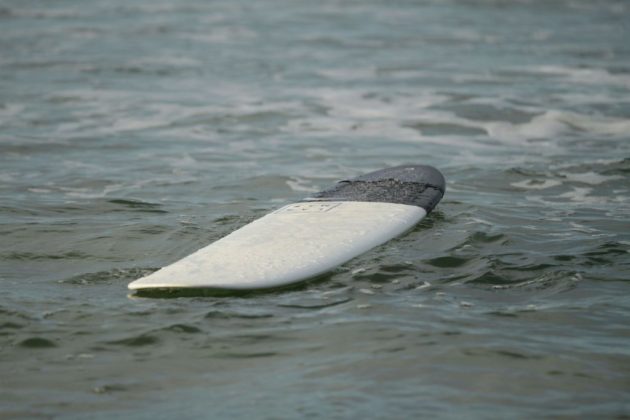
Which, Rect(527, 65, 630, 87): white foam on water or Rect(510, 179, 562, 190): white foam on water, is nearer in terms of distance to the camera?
Rect(510, 179, 562, 190): white foam on water

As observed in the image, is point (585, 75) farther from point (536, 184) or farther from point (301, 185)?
point (301, 185)

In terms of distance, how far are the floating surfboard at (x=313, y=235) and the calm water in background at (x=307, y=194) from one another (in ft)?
0.37

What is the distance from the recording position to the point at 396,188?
260 inches

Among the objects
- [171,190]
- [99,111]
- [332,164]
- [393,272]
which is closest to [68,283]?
[393,272]

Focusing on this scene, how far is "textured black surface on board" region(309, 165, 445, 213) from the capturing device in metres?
6.38

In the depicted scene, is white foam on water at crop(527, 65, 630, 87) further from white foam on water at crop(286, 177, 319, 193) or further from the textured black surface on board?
the textured black surface on board

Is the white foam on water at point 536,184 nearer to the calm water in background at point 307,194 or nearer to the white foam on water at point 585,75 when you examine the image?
the calm water in background at point 307,194

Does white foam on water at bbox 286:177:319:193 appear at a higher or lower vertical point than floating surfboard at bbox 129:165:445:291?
lower

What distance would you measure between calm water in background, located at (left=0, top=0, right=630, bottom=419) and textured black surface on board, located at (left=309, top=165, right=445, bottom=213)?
8.1 inches

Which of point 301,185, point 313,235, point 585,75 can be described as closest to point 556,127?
point 585,75

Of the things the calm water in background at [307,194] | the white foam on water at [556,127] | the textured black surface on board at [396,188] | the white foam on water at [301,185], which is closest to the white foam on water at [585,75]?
the calm water in background at [307,194]

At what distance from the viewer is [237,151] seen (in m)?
9.16

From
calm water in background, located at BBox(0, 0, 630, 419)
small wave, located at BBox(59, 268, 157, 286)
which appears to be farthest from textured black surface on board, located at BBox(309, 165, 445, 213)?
small wave, located at BBox(59, 268, 157, 286)

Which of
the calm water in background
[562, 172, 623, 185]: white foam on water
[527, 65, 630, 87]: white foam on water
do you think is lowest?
[562, 172, 623, 185]: white foam on water
